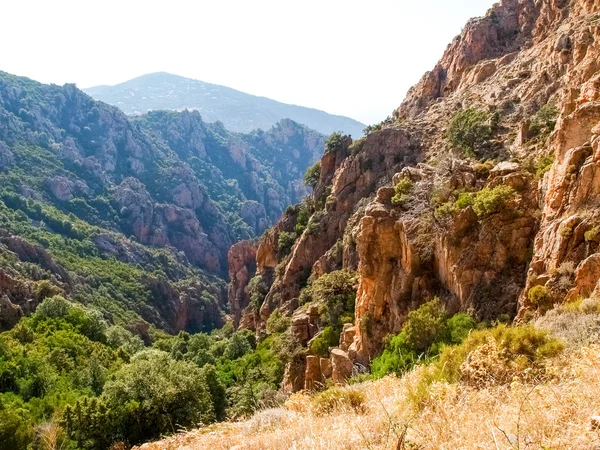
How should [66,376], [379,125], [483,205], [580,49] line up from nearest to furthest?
[483,205] < [66,376] < [580,49] < [379,125]

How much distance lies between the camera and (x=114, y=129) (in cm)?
14788

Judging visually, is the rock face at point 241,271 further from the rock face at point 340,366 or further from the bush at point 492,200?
the bush at point 492,200

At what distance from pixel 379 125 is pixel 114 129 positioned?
383 ft

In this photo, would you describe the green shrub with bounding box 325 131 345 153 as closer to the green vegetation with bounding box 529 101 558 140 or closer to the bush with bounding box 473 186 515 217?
the green vegetation with bounding box 529 101 558 140

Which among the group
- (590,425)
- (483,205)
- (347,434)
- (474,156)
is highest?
(474,156)

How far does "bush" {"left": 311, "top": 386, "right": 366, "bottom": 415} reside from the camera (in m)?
7.98

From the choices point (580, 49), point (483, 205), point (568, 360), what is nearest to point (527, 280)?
point (483, 205)

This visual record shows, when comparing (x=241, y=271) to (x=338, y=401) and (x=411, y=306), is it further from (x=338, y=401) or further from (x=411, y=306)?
(x=338, y=401)

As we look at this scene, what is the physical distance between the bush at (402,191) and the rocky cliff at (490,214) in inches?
2.0

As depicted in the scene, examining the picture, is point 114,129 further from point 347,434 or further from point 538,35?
point 347,434

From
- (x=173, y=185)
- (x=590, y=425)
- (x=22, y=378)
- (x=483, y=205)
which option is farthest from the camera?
(x=173, y=185)

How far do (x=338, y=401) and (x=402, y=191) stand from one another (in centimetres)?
1633

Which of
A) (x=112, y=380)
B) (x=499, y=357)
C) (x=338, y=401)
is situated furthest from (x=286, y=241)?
(x=499, y=357)

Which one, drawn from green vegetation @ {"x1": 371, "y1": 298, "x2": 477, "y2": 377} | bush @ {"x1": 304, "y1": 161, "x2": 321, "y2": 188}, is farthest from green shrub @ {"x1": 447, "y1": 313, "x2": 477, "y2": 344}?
bush @ {"x1": 304, "y1": 161, "x2": 321, "y2": 188}
